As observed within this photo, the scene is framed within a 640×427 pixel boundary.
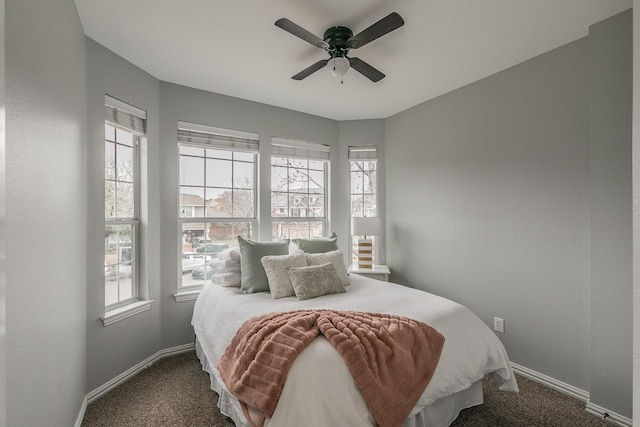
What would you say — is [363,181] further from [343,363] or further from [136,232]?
[343,363]

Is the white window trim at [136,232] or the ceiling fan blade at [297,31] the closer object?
the ceiling fan blade at [297,31]

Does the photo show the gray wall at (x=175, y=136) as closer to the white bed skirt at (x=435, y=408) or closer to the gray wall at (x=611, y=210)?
the white bed skirt at (x=435, y=408)

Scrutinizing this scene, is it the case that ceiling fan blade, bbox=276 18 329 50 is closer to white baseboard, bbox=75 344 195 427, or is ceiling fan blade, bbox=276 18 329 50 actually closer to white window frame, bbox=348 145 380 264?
white window frame, bbox=348 145 380 264

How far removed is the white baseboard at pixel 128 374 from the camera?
87.7 inches

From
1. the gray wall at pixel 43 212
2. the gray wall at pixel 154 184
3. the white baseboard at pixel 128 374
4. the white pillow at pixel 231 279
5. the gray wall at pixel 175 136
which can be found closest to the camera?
the gray wall at pixel 43 212

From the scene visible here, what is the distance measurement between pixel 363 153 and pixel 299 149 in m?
0.90

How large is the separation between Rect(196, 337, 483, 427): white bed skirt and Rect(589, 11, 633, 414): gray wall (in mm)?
895

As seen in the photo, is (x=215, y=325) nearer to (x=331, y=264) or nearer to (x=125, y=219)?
(x=331, y=264)

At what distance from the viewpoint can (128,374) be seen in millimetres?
2594

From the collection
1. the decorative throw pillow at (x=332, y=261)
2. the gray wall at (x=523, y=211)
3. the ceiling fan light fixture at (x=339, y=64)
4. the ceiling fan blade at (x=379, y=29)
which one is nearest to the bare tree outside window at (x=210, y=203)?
the decorative throw pillow at (x=332, y=261)

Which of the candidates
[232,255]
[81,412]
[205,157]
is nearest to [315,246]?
[232,255]

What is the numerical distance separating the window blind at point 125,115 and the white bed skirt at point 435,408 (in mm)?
2133

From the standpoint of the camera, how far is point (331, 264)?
2764 mm

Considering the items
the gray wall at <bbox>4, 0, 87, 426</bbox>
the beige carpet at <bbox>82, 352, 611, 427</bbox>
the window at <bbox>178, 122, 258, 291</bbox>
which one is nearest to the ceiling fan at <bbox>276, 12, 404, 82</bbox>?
the gray wall at <bbox>4, 0, 87, 426</bbox>
